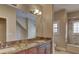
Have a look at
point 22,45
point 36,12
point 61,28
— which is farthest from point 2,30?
point 61,28

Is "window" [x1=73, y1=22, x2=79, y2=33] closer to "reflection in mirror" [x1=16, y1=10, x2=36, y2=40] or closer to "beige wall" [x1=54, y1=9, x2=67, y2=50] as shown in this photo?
"beige wall" [x1=54, y1=9, x2=67, y2=50]

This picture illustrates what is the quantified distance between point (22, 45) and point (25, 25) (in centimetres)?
32

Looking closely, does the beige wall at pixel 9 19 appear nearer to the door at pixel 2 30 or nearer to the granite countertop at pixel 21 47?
the door at pixel 2 30

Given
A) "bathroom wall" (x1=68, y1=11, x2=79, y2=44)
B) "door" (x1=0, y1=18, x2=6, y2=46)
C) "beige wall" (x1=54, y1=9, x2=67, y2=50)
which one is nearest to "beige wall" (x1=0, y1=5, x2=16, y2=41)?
"door" (x1=0, y1=18, x2=6, y2=46)

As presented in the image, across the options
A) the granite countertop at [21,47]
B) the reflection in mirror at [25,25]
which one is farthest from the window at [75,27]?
the reflection in mirror at [25,25]

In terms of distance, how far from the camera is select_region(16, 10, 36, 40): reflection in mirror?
5.57ft

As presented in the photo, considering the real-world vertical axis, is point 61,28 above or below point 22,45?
above

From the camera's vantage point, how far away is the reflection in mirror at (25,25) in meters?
1.70

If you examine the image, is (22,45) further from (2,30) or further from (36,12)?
(36,12)

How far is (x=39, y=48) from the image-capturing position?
5.62ft

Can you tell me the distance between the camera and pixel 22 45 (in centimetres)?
165

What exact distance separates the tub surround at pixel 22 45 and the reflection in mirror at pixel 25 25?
74 mm
